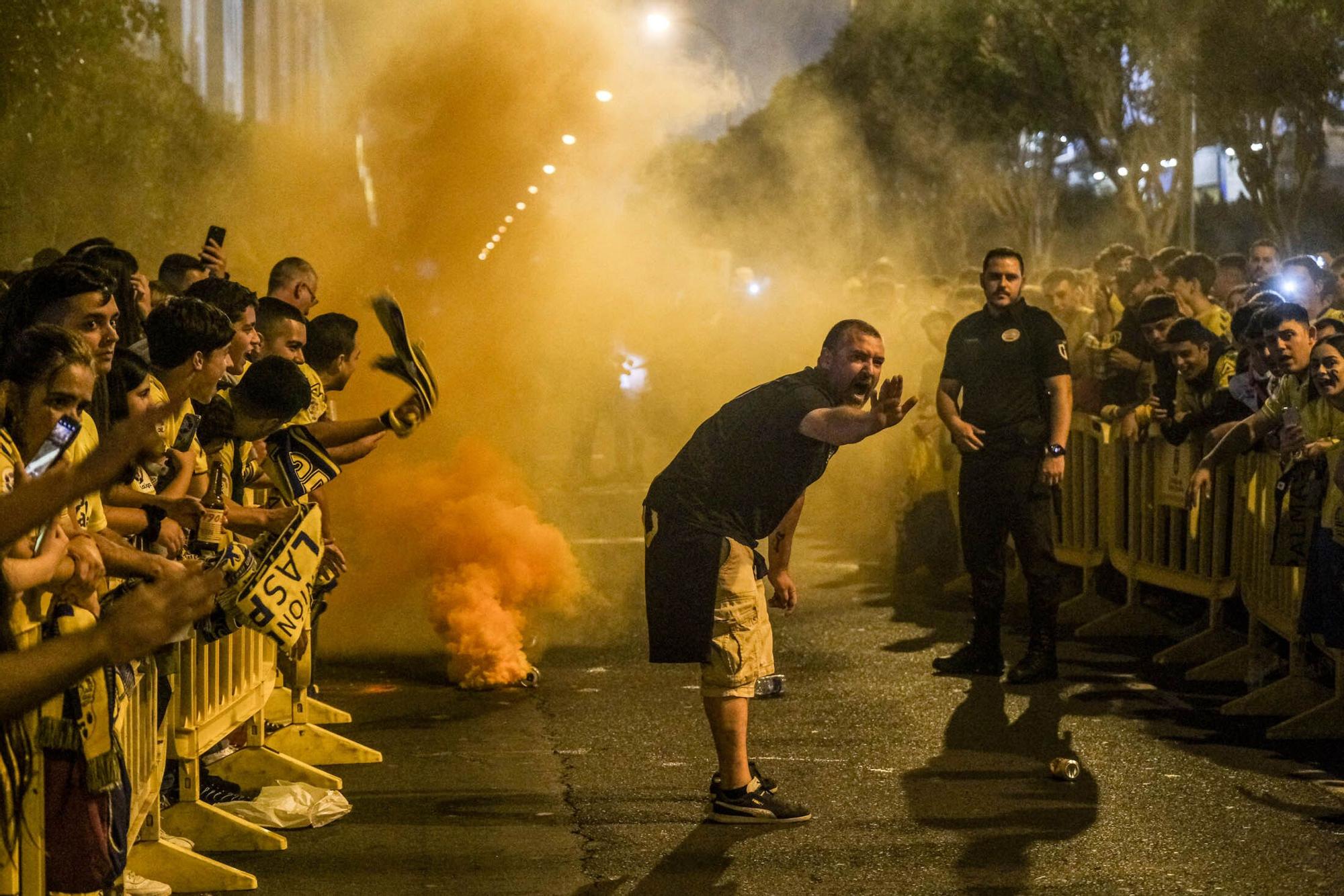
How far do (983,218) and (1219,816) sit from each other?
38373mm

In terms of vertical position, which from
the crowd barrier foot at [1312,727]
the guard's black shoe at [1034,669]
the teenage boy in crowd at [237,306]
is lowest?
the crowd barrier foot at [1312,727]

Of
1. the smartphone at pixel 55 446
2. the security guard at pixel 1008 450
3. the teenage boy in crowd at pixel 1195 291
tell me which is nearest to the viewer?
the smartphone at pixel 55 446

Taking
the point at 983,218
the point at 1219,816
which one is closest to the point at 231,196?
the point at 1219,816

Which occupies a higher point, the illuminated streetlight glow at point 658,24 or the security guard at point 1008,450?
the illuminated streetlight glow at point 658,24

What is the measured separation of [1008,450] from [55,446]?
229 inches

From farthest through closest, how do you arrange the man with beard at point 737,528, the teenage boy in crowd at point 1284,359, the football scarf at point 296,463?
the teenage boy in crowd at point 1284,359 < the football scarf at point 296,463 < the man with beard at point 737,528

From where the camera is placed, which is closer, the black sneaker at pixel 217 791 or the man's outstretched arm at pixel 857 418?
the man's outstretched arm at pixel 857 418

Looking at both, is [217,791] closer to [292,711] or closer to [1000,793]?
[292,711]

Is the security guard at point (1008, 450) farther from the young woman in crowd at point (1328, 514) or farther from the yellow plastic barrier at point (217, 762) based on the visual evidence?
the yellow plastic barrier at point (217, 762)

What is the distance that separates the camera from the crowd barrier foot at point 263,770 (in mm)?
5688

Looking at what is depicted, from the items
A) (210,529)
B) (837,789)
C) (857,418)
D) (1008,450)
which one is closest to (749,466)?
(857,418)

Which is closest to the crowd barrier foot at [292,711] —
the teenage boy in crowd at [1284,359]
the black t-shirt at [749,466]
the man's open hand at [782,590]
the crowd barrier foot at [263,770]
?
the crowd barrier foot at [263,770]

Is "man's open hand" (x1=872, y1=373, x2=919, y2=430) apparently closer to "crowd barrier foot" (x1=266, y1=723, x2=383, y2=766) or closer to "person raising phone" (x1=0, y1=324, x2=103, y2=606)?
"person raising phone" (x1=0, y1=324, x2=103, y2=606)

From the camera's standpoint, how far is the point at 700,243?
22.2 meters
